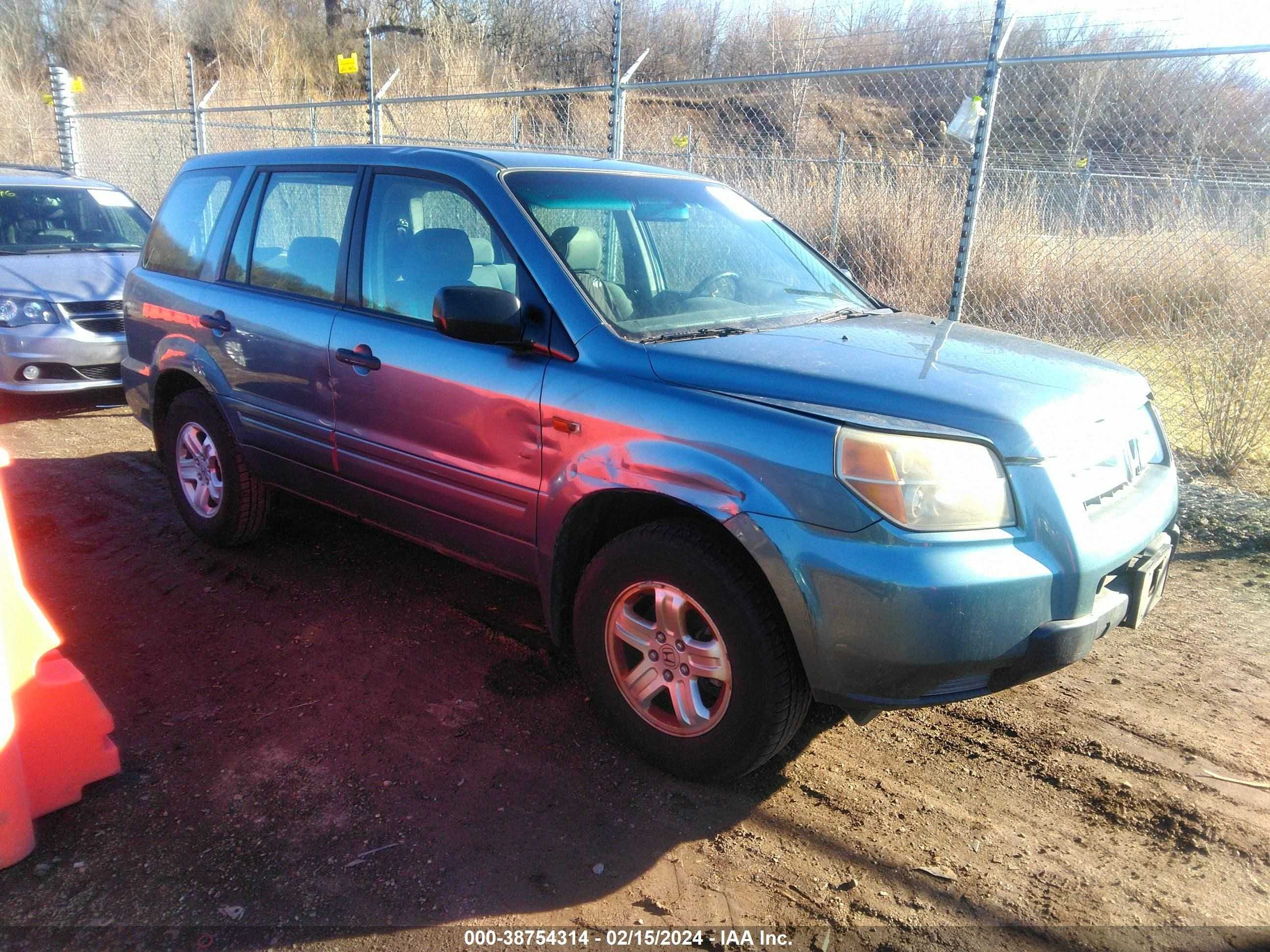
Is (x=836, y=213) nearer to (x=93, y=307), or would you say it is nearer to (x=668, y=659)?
(x=93, y=307)

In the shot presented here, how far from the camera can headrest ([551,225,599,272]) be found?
10.4 feet

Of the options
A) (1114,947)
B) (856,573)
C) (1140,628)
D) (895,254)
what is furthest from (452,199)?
(895,254)

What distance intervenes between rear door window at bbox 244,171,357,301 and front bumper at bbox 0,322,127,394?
3.15 meters

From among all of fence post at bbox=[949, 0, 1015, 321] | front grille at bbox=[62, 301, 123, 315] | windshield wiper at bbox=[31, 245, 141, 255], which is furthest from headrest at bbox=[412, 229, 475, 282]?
windshield wiper at bbox=[31, 245, 141, 255]

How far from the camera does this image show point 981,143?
17.3ft

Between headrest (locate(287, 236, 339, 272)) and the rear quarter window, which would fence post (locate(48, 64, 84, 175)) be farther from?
headrest (locate(287, 236, 339, 272))

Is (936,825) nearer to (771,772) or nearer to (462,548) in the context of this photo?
(771,772)

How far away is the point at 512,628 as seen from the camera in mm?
3891

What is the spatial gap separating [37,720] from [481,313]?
1719 millimetres

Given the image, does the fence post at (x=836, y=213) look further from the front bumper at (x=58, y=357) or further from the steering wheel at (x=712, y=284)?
the front bumper at (x=58, y=357)

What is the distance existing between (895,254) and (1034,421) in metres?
6.77

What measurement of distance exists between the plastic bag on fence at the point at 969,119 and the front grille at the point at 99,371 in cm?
615

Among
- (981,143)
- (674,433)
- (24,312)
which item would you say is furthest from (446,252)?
(24,312)

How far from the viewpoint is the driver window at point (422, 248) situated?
3.37 metres
